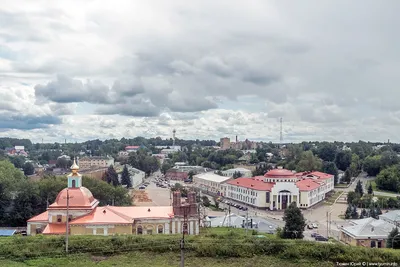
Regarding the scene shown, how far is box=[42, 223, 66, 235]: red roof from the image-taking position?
2977cm

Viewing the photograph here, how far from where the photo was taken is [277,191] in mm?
59906

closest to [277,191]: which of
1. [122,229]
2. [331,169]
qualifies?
[331,169]

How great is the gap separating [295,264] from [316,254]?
1.44 metres

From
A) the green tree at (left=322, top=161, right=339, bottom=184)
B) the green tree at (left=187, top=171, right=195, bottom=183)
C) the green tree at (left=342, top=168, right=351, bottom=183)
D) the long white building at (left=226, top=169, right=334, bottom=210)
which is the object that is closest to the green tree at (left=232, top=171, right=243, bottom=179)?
the green tree at (left=187, top=171, right=195, bottom=183)

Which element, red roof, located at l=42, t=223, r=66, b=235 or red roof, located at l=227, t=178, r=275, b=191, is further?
red roof, located at l=227, t=178, r=275, b=191

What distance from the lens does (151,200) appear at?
63188 millimetres

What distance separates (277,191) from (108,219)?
34241mm

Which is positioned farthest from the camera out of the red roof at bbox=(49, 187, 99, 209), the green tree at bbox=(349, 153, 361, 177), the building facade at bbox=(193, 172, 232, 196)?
the green tree at bbox=(349, 153, 361, 177)

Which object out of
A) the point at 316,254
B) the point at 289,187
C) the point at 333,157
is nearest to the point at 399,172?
the point at 289,187

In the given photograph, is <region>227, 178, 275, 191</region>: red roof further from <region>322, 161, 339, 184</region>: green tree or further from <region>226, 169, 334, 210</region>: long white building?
<region>322, 161, 339, 184</region>: green tree

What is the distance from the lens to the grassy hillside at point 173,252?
74.1 ft

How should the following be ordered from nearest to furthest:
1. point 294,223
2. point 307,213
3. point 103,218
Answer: point 103,218, point 294,223, point 307,213

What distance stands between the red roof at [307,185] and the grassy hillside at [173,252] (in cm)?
3801

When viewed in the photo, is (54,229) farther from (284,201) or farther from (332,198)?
(332,198)
